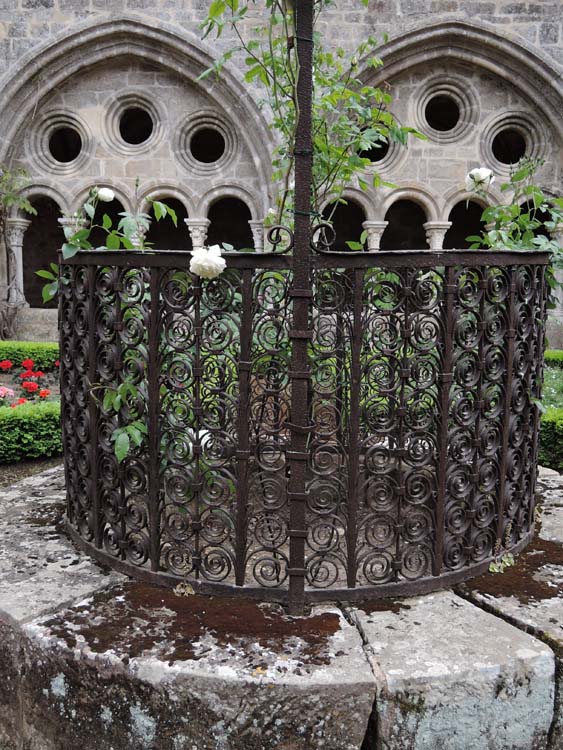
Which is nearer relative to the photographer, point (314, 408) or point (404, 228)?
point (314, 408)

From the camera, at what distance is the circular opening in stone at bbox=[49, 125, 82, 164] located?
13086 mm

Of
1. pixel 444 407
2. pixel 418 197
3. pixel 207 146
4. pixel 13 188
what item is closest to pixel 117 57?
pixel 13 188

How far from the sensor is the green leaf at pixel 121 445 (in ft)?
7.25

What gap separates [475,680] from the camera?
1.89 m

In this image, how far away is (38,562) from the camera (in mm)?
2564

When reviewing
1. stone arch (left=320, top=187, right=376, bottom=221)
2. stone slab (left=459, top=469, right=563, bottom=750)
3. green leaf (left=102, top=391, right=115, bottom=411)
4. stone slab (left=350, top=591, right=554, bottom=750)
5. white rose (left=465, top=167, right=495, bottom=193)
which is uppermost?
stone arch (left=320, top=187, right=376, bottom=221)

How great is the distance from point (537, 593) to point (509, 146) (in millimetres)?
11973

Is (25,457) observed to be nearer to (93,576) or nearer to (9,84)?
(93,576)

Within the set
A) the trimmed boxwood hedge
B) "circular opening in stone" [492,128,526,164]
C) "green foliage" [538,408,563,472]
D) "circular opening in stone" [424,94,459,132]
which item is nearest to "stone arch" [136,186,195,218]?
the trimmed boxwood hedge

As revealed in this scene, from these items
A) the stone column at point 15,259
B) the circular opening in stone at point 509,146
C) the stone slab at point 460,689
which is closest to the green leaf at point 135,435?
the stone slab at point 460,689

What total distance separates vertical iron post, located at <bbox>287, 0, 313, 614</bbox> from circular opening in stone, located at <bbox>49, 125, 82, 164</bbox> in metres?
12.1

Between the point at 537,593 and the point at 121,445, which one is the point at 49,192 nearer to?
the point at 121,445

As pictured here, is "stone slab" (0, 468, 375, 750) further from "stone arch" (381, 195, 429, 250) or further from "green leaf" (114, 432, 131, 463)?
"stone arch" (381, 195, 429, 250)

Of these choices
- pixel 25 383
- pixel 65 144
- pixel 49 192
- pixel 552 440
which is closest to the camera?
pixel 552 440
